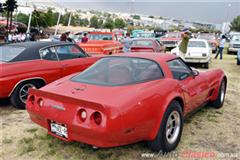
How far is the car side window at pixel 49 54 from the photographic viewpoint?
20.2ft

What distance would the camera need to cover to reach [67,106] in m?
3.29

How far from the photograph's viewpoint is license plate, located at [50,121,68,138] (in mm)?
3356

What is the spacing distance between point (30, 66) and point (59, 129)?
2.78 metres

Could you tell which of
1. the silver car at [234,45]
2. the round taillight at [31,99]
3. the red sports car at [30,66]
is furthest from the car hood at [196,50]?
the round taillight at [31,99]

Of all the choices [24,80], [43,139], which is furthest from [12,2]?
[43,139]

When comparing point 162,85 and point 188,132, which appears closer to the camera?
point 162,85

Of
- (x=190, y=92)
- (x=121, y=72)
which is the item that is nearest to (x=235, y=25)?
(x=190, y=92)

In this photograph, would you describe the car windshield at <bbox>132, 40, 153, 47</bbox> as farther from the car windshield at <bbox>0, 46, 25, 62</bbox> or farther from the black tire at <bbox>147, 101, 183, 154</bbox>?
the black tire at <bbox>147, 101, 183, 154</bbox>

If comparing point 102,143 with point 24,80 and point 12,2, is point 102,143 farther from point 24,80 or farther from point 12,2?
point 12,2

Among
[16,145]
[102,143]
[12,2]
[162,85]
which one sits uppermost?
[12,2]

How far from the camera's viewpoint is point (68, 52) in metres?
6.93

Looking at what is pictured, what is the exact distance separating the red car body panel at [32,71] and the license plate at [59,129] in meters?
2.34

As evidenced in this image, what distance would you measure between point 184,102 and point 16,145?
2653 millimetres

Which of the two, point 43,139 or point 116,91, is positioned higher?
point 116,91
